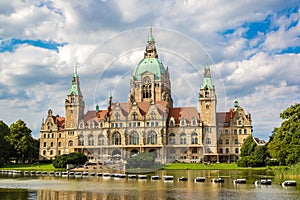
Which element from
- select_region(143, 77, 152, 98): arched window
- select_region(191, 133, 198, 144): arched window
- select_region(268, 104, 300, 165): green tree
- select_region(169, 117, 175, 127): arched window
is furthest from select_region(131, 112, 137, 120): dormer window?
select_region(268, 104, 300, 165): green tree

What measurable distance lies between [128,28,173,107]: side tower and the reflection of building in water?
0.31 m

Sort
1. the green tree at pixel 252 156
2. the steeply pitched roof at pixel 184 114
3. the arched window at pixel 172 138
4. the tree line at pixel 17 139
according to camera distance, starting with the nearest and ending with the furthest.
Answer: the green tree at pixel 252 156, the tree line at pixel 17 139, the arched window at pixel 172 138, the steeply pitched roof at pixel 184 114

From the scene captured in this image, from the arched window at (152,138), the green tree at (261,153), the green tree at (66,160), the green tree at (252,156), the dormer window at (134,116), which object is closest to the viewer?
the green tree at (252,156)

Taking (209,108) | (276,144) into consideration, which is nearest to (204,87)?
(209,108)

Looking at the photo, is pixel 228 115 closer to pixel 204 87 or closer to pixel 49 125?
pixel 204 87

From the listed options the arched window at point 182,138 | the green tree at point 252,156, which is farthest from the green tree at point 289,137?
the arched window at point 182,138

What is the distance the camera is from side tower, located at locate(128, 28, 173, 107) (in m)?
115

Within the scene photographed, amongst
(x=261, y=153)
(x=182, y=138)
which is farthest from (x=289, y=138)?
(x=182, y=138)

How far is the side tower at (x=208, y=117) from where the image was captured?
102 m

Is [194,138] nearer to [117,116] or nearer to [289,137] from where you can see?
[117,116]

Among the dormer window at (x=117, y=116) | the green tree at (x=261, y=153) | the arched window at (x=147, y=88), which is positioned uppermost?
the arched window at (x=147, y=88)

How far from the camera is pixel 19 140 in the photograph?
97.2 m

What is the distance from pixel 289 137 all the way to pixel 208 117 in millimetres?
51235

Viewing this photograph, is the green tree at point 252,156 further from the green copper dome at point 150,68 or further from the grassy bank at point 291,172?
the green copper dome at point 150,68
